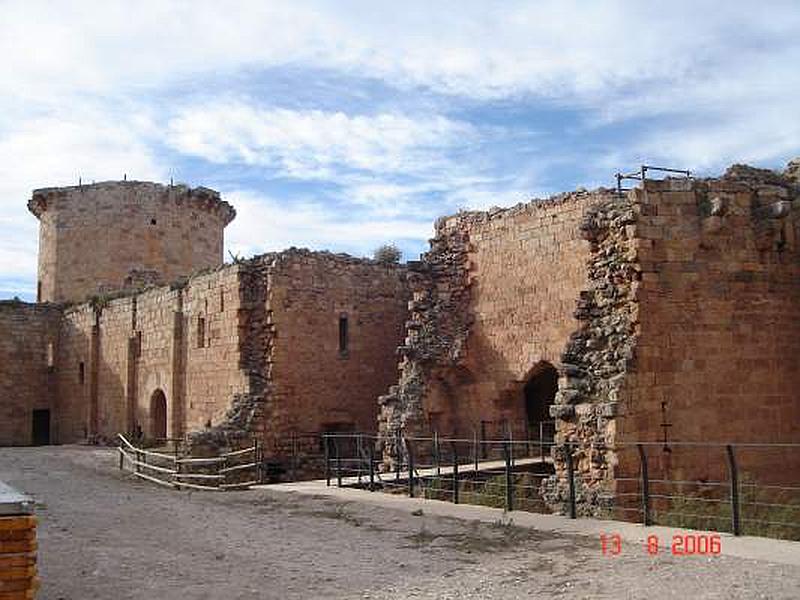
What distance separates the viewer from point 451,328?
1995 cm

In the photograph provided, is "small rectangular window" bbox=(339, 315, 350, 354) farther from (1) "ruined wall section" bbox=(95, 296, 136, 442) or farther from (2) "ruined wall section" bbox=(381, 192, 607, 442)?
(1) "ruined wall section" bbox=(95, 296, 136, 442)

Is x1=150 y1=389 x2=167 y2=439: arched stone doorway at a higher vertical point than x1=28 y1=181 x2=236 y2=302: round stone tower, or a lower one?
lower

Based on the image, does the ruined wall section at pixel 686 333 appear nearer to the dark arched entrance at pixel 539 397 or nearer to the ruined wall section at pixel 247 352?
the dark arched entrance at pixel 539 397

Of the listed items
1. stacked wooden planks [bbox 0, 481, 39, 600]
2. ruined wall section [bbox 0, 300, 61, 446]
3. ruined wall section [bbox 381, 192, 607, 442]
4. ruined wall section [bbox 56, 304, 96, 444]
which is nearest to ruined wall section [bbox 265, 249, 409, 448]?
ruined wall section [bbox 381, 192, 607, 442]

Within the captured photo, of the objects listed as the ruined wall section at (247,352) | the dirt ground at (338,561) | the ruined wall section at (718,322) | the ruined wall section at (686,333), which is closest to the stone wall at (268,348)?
the ruined wall section at (247,352)

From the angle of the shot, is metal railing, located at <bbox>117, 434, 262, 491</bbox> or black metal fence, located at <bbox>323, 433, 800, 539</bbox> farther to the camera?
metal railing, located at <bbox>117, 434, 262, 491</bbox>

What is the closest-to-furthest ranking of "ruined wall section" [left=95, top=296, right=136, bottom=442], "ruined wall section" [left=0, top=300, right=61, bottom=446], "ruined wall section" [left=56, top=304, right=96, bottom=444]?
"ruined wall section" [left=95, top=296, right=136, bottom=442] < "ruined wall section" [left=56, top=304, right=96, bottom=444] < "ruined wall section" [left=0, top=300, right=61, bottom=446]

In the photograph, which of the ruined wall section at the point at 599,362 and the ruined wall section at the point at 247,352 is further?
the ruined wall section at the point at 247,352

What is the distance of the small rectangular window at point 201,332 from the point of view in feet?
75.9

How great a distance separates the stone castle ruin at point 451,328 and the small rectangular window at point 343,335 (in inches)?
1.2

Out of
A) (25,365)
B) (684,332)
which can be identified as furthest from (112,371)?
Result: (684,332)
